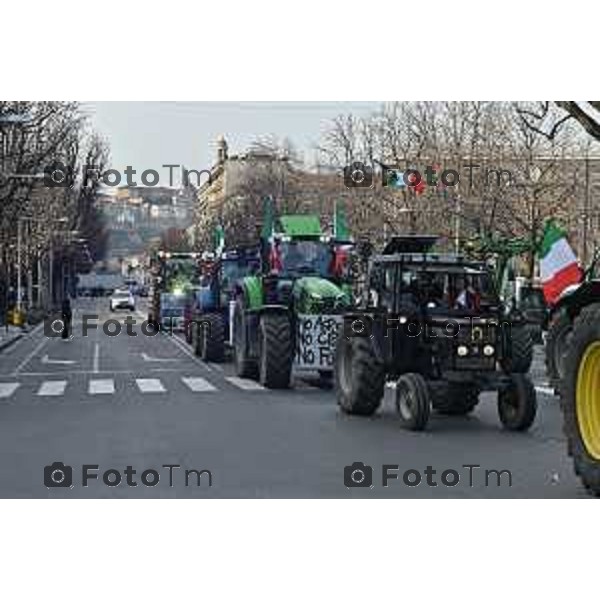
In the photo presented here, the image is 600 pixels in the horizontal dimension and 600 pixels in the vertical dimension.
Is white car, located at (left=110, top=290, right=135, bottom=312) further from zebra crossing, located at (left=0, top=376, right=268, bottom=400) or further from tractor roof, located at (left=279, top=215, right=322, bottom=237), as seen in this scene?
tractor roof, located at (left=279, top=215, right=322, bottom=237)

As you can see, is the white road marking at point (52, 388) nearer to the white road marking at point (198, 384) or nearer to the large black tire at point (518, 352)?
the white road marking at point (198, 384)

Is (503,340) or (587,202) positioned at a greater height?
(587,202)

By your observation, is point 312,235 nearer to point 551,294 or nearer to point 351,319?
point 351,319

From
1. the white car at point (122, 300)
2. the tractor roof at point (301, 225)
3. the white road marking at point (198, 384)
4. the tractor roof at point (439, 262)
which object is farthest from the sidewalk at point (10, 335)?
the tractor roof at point (439, 262)

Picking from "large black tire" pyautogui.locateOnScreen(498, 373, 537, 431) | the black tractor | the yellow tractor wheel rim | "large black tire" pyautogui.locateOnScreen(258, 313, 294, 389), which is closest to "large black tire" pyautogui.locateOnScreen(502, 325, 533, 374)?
the black tractor

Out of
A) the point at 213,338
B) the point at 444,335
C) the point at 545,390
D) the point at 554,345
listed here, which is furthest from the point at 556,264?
the point at 213,338

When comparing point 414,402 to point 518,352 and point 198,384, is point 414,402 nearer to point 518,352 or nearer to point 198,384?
point 518,352

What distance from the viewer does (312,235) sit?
532 inches

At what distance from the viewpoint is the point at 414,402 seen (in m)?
12.1

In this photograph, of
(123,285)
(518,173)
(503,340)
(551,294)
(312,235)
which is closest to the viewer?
(551,294)

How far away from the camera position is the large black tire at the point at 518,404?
39.3 ft

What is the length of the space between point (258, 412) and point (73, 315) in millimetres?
4001

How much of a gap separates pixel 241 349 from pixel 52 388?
303 cm
